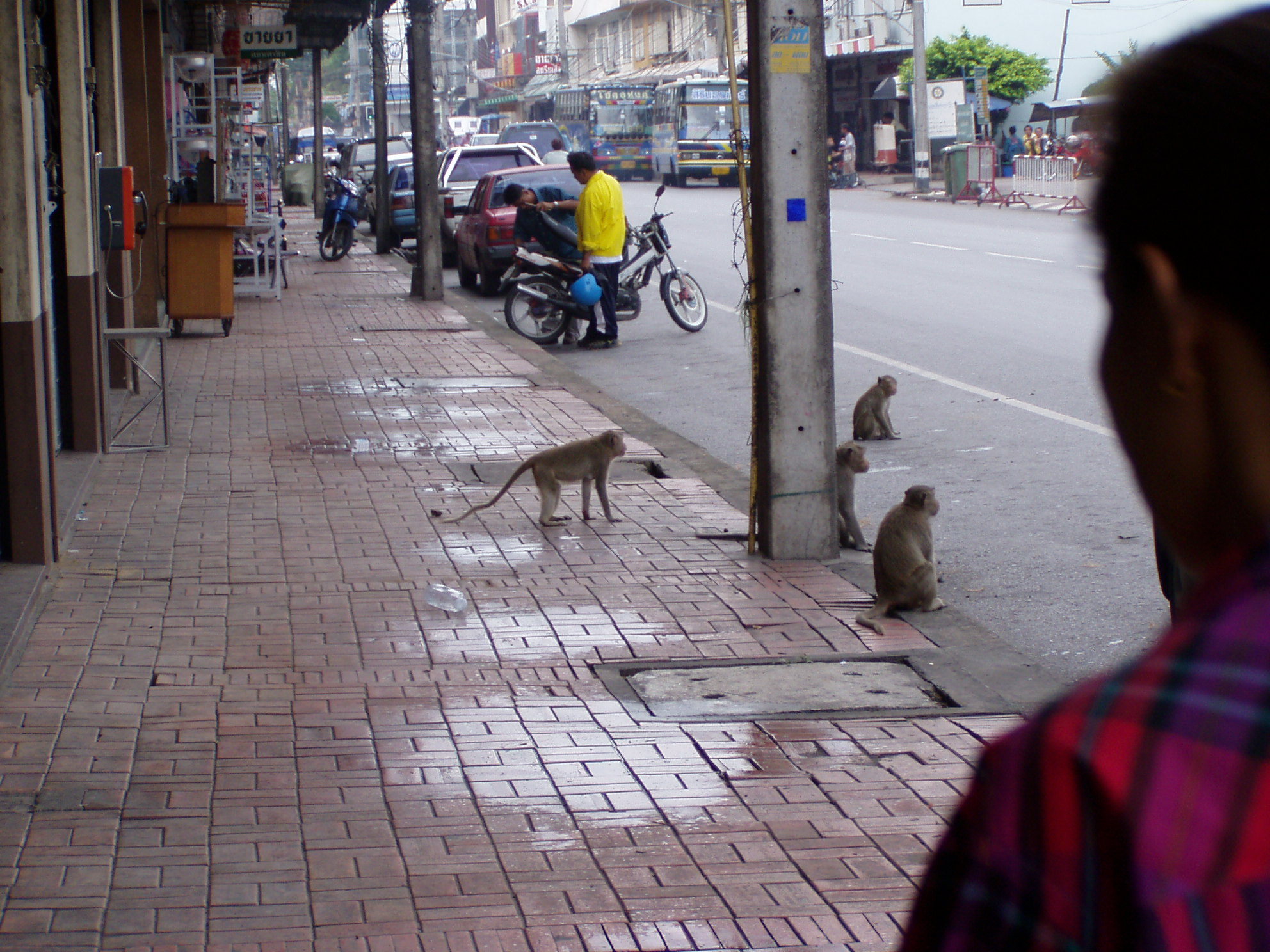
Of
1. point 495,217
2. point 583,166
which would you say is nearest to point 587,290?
point 583,166

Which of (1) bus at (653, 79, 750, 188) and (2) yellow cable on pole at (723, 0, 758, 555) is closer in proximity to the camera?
(2) yellow cable on pole at (723, 0, 758, 555)

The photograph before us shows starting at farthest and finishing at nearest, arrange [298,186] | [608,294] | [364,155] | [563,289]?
[298,186], [364,155], [563,289], [608,294]

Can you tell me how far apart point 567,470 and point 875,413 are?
274cm

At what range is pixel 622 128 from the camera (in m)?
53.4

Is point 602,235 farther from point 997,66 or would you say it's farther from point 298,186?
point 997,66

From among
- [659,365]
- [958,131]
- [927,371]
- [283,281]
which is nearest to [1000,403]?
[927,371]

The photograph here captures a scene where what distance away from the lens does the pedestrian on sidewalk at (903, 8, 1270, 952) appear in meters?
0.80

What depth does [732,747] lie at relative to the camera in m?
4.74

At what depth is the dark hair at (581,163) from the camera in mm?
14117

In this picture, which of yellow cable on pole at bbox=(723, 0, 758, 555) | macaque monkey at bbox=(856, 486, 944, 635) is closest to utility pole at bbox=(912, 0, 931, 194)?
yellow cable on pole at bbox=(723, 0, 758, 555)

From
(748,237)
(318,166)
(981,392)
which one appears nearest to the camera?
(748,237)

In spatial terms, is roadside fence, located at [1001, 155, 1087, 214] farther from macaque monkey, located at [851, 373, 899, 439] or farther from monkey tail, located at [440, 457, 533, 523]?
monkey tail, located at [440, 457, 533, 523]

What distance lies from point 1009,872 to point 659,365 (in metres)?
13.2

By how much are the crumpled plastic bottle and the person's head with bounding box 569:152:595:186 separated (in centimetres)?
829
